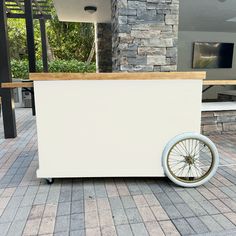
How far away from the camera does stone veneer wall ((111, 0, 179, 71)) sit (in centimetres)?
308

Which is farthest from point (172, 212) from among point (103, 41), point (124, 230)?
point (103, 41)

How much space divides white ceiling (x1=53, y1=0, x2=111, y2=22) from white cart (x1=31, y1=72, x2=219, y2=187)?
2821 millimetres

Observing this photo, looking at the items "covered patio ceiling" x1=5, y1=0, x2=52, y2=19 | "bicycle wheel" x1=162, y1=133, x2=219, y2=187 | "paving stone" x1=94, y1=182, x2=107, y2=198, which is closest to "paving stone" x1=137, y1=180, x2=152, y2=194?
"bicycle wheel" x1=162, y1=133, x2=219, y2=187

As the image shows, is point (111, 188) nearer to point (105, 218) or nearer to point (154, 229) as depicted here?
point (105, 218)

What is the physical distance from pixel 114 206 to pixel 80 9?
4259mm

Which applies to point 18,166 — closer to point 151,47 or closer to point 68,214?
point 68,214

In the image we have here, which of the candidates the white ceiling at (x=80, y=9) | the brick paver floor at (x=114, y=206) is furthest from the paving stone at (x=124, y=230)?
the white ceiling at (x=80, y=9)

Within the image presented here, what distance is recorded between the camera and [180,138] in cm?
213

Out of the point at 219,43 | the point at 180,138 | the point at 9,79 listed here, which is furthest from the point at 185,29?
the point at 180,138

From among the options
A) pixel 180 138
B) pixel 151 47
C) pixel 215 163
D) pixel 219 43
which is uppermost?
pixel 219 43

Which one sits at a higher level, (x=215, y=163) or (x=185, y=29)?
(x=185, y=29)

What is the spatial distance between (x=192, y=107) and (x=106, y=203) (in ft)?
3.61

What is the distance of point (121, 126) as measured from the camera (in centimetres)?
215

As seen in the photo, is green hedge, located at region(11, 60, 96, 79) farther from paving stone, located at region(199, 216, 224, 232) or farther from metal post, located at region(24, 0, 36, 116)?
paving stone, located at region(199, 216, 224, 232)
